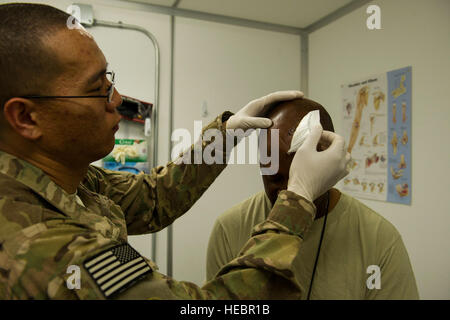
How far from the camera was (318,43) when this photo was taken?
258 cm

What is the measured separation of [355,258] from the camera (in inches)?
37.8

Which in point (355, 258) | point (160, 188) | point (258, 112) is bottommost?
point (355, 258)

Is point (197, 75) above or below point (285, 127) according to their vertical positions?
above

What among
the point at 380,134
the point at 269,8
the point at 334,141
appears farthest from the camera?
the point at 269,8

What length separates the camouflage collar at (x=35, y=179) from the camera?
0.76 meters

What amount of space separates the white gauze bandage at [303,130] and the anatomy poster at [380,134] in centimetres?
117

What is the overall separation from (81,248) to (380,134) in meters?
1.85

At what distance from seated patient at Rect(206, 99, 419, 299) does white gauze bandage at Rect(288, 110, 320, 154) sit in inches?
1.2

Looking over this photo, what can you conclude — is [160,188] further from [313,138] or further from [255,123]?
[313,138]

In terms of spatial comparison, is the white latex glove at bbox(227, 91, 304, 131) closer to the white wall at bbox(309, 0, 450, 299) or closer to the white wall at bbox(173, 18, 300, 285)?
the white wall at bbox(309, 0, 450, 299)

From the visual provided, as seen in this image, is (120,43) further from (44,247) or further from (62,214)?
(44,247)

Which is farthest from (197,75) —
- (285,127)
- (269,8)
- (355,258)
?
(355,258)
